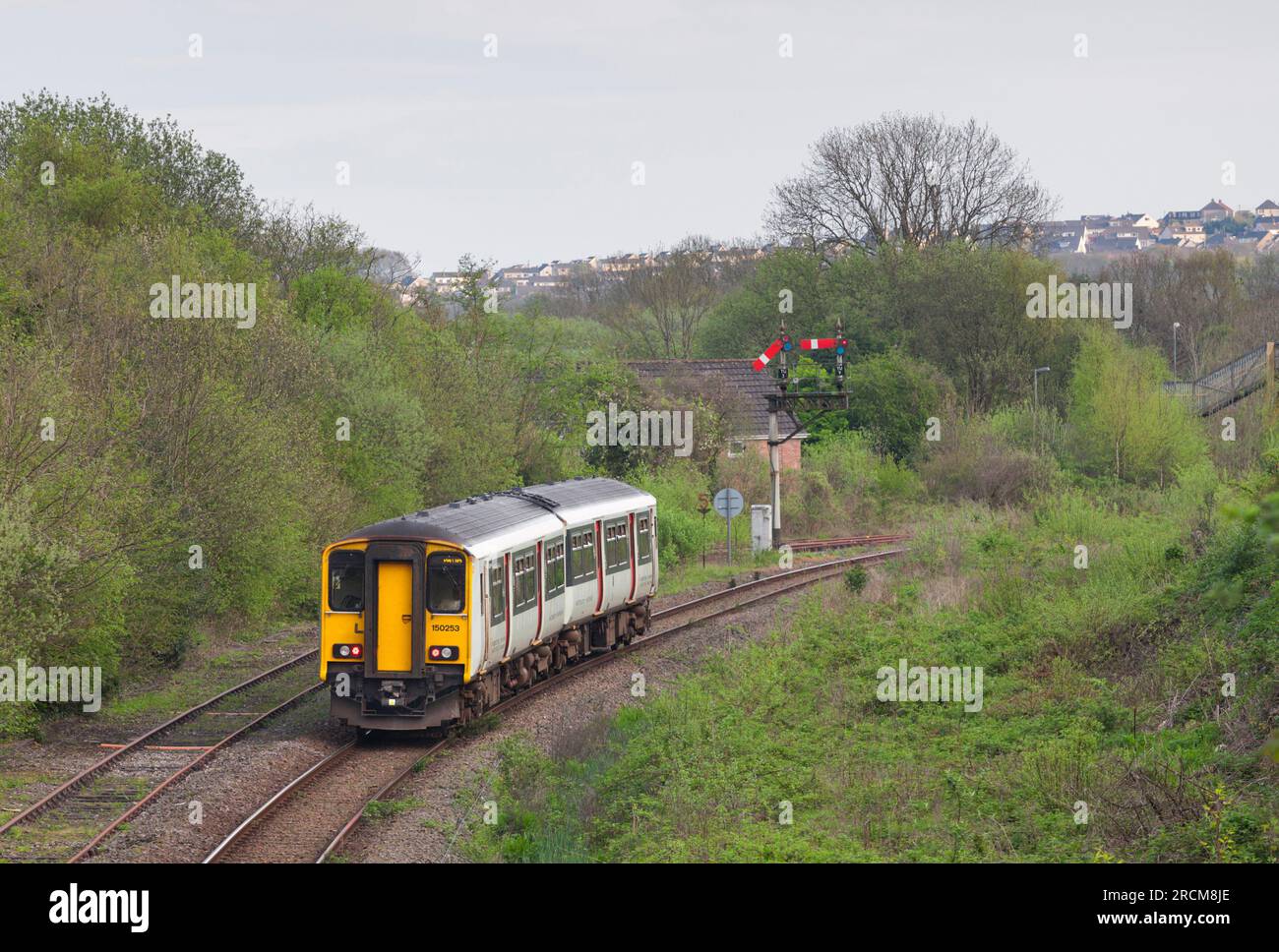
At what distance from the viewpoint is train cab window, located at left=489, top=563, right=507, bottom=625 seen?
19125 millimetres

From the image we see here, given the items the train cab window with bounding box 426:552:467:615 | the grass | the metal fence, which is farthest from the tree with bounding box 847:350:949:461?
the grass

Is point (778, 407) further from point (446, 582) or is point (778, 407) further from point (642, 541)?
point (446, 582)

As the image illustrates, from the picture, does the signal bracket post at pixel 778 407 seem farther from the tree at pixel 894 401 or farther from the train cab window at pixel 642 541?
the train cab window at pixel 642 541

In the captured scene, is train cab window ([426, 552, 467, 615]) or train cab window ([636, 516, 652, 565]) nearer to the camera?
train cab window ([426, 552, 467, 615])

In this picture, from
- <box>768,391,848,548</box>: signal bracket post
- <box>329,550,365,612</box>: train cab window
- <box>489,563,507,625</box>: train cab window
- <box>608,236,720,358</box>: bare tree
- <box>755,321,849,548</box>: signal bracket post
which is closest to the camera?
<box>329,550,365,612</box>: train cab window

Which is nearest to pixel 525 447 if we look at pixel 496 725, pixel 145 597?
pixel 145 597

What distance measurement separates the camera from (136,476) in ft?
70.3

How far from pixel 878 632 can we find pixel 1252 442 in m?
21.0

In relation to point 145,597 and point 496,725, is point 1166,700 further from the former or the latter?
point 145,597

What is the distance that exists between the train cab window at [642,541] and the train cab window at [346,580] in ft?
28.0

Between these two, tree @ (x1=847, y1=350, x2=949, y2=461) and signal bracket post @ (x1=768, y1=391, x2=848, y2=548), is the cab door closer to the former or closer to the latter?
signal bracket post @ (x1=768, y1=391, x2=848, y2=548)

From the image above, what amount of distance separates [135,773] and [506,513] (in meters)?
6.37

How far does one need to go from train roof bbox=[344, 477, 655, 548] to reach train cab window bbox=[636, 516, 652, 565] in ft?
1.14

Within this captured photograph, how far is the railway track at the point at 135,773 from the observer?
14.1m
